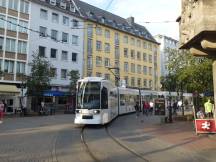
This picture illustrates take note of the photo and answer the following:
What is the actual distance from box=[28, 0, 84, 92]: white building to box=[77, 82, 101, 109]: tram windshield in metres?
27.7

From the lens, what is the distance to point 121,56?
6688cm

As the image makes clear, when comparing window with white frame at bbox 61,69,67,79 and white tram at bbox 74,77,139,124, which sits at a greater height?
window with white frame at bbox 61,69,67,79

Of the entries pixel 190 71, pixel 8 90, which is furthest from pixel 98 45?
pixel 190 71

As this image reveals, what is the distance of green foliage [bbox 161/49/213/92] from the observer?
26062 millimetres

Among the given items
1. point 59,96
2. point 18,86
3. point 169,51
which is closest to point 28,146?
point 169,51

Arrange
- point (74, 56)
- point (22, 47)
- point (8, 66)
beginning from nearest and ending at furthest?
point (8, 66), point (22, 47), point (74, 56)

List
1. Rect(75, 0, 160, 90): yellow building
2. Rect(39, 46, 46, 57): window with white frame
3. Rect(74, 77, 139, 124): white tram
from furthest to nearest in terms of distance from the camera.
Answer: Rect(75, 0, 160, 90): yellow building → Rect(39, 46, 46, 57): window with white frame → Rect(74, 77, 139, 124): white tram

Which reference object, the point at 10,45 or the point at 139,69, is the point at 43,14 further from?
the point at 139,69

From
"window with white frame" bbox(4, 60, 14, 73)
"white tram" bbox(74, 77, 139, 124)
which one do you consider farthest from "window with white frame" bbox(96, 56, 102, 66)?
"white tram" bbox(74, 77, 139, 124)

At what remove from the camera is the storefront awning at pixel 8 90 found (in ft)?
135

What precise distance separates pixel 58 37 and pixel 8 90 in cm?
1398

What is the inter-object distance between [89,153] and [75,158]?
3.48ft

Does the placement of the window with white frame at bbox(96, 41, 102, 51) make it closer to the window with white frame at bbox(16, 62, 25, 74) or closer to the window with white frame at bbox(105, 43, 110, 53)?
the window with white frame at bbox(105, 43, 110, 53)

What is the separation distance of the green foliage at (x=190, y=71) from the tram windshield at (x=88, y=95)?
9010 millimetres
